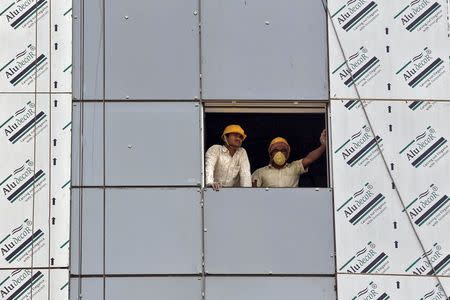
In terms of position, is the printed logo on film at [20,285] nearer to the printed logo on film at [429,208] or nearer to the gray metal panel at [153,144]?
the gray metal panel at [153,144]

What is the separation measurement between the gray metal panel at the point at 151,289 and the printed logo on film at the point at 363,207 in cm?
230

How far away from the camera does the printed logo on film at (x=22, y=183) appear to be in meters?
20.6

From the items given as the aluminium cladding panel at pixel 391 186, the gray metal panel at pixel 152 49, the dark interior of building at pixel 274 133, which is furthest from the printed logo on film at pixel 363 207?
the gray metal panel at pixel 152 49

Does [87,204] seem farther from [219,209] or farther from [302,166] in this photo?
[302,166]

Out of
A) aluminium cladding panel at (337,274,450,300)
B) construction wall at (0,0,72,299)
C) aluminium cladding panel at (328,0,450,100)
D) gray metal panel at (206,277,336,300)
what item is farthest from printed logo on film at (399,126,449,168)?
construction wall at (0,0,72,299)

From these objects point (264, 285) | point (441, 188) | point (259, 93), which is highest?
Answer: point (259, 93)

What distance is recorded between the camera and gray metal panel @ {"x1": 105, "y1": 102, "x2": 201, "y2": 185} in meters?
20.8

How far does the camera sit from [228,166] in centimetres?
2138

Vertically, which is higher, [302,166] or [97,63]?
[97,63]

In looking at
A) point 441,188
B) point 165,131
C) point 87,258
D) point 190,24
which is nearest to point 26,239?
point 87,258

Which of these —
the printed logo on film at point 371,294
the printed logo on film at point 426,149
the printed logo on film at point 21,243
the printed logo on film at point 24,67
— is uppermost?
the printed logo on film at point 24,67

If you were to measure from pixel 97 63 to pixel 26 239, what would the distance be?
272 cm

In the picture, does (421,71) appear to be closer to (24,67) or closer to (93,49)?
(93,49)

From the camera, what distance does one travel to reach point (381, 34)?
21.5 m
